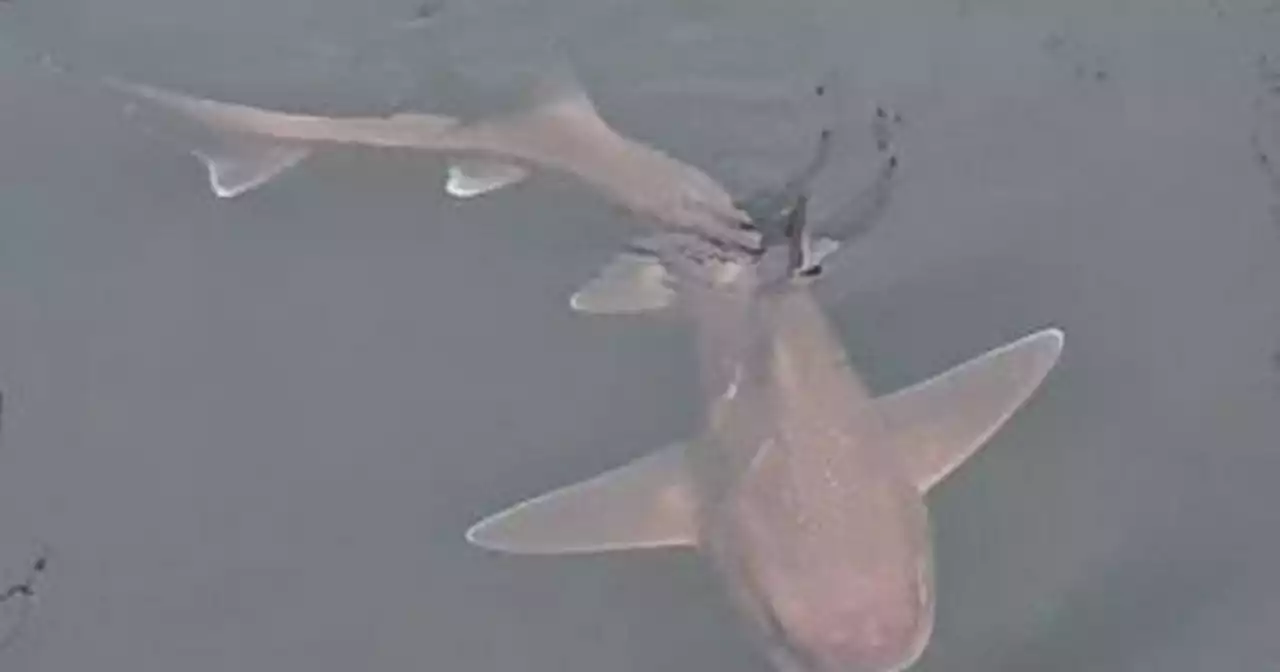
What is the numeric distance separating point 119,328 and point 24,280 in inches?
9.9

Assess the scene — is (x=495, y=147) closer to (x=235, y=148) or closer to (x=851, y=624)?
(x=235, y=148)

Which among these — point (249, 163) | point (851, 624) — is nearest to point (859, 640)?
point (851, 624)

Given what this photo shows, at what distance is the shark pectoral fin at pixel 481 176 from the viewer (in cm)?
467

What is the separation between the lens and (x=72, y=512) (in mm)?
4184

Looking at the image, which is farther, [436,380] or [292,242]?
[292,242]

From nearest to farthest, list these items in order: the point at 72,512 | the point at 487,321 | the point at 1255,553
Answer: the point at 1255,553
the point at 72,512
the point at 487,321

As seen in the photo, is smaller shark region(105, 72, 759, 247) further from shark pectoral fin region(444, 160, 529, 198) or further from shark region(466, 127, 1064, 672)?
shark region(466, 127, 1064, 672)

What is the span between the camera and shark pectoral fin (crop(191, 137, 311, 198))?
4660mm

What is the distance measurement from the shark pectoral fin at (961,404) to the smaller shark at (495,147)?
2.02 feet

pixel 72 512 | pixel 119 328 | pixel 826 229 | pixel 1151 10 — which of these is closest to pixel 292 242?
pixel 119 328

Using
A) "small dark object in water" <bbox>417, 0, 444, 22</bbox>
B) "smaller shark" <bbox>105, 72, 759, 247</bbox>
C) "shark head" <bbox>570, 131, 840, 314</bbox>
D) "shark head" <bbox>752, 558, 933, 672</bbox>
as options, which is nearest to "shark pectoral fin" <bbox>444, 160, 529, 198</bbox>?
"smaller shark" <bbox>105, 72, 759, 247</bbox>

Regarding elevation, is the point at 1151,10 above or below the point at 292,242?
below

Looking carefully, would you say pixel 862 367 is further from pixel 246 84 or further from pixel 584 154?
pixel 246 84

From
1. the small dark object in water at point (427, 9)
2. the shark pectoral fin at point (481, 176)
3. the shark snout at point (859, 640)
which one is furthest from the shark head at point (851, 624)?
the small dark object in water at point (427, 9)
